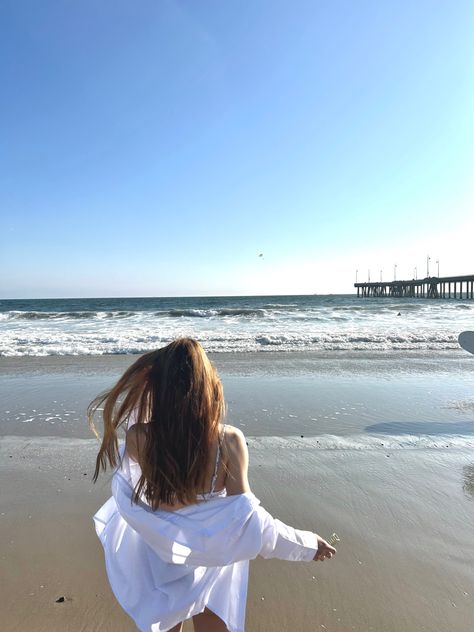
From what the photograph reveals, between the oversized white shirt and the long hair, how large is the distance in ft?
0.27

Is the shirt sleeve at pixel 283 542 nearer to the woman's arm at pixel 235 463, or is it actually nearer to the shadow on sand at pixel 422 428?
the woman's arm at pixel 235 463

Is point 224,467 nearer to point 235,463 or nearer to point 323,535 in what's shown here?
point 235,463

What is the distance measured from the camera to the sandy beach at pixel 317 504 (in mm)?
2123

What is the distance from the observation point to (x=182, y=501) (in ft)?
5.04

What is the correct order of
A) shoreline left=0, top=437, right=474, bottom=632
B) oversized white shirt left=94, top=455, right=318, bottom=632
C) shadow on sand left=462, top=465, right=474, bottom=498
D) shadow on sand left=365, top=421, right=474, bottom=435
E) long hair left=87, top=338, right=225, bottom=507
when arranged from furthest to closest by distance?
shadow on sand left=365, top=421, right=474, bottom=435 → shadow on sand left=462, top=465, right=474, bottom=498 → shoreline left=0, top=437, right=474, bottom=632 → long hair left=87, top=338, right=225, bottom=507 → oversized white shirt left=94, top=455, right=318, bottom=632

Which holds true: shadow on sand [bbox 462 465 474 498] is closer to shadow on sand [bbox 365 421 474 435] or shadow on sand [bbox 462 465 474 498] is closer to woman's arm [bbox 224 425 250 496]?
shadow on sand [bbox 365 421 474 435]

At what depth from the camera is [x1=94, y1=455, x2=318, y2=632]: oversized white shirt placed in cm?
139

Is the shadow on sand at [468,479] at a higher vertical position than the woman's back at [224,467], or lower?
lower

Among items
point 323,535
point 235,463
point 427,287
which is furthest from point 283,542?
point 427,287

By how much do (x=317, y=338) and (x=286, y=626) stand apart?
12363 millimetres

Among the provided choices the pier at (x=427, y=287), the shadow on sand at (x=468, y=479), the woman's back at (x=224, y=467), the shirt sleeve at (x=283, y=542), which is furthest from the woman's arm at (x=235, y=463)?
the pier at (x=427, y=287)

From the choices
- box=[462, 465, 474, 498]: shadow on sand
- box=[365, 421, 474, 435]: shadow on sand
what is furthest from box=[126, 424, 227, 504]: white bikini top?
box=[365, 421, 474, 435]: shadow on sand

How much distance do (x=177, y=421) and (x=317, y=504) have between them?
7.21 ft

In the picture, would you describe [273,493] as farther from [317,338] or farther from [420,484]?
[317,338]
